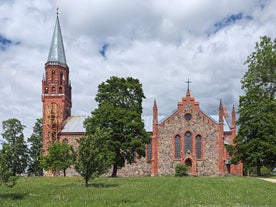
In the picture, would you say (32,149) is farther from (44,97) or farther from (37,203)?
(37,203)

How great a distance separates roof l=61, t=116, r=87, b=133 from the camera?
63375mm

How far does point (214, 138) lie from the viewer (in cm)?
5578

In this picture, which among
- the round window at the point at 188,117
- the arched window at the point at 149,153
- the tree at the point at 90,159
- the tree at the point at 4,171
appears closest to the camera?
the tree at the point at 4,171

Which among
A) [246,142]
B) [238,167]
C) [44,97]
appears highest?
[44,97]

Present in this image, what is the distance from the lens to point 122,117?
43.8m

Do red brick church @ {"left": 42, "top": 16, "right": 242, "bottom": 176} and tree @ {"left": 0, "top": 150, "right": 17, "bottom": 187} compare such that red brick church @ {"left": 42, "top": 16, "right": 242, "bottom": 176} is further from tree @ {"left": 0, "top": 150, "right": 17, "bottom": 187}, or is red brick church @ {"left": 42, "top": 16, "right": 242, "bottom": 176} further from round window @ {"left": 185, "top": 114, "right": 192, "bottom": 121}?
tree @ {"left": 0, "top": 150, "right": 17, "bottom": 187}

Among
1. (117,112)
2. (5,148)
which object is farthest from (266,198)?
(117,112)

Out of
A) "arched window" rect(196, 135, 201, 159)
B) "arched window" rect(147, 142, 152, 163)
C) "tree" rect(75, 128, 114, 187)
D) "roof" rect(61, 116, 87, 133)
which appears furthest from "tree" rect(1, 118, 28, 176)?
"tree" rect(75, 128, 114, 187)

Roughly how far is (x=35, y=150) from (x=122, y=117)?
35814 millimetres

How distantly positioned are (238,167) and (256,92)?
16889mm

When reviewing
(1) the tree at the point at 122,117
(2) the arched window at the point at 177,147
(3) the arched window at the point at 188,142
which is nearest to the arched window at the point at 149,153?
(2) the arched window at the point at 177,147

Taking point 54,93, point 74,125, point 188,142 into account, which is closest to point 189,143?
point 188,142

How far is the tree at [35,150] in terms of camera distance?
7039 cm

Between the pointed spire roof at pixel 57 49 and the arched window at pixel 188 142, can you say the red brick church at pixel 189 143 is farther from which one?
the pointed spire roof at pixel 57 49
